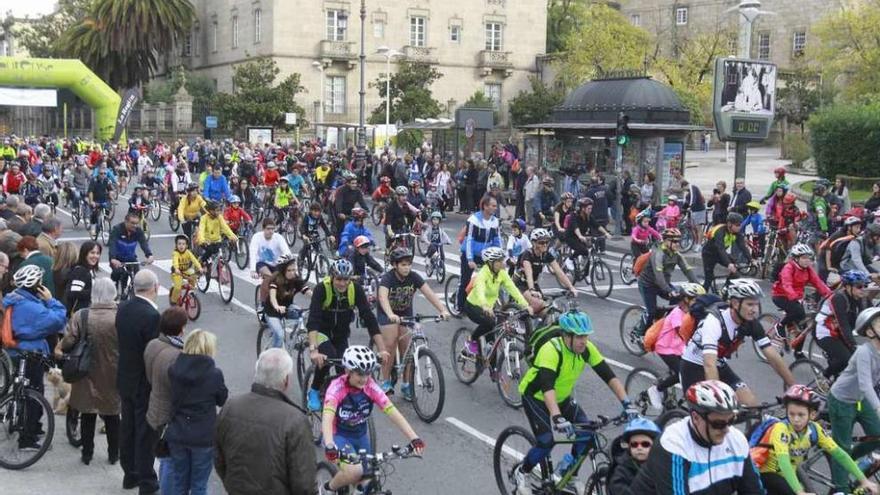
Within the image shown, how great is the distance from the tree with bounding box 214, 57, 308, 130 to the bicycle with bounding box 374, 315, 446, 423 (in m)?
47.7

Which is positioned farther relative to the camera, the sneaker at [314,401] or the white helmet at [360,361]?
the sneaker at [314,401]

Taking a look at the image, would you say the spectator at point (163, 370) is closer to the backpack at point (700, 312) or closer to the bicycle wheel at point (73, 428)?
the bicycle wheel at point (73, 428)

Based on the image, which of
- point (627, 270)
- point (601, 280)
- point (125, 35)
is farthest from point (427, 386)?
point (125, 35)

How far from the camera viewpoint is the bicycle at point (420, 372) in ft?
32.1

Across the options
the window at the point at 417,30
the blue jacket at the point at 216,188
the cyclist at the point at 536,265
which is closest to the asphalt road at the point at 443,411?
the cyclist at the point at 536,265

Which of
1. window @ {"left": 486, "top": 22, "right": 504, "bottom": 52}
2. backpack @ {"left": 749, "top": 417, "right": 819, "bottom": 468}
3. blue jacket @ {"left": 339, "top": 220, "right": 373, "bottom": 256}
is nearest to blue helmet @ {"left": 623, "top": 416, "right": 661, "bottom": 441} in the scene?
backpack @ {"left": 749, "top": 417, "right": 819, "bottom": 468}

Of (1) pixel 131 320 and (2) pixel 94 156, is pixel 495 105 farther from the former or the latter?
(1) pixel 131 320

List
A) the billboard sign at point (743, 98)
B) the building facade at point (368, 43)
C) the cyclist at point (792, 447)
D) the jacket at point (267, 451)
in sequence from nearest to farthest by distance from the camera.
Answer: the jacket at point (267, 451) < the cyclist at point (792, 447) < the billboard sign at point (743, 98) < the building facade at point (368, 43)

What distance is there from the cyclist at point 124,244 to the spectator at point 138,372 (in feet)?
22.4

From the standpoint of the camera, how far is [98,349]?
8031mm

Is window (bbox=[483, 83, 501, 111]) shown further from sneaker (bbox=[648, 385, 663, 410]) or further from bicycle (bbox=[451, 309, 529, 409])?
sneaker (bbox=[648, 385, 663, 410])

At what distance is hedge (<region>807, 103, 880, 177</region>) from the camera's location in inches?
1373

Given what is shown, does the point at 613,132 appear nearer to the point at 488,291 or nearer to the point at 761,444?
the point at 488,291

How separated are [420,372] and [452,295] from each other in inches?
214
